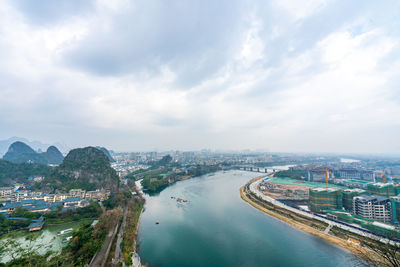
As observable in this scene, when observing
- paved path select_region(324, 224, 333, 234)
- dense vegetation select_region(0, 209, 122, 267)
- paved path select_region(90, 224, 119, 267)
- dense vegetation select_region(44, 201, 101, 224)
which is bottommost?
paved path select_region(324, 224, 333, 234)

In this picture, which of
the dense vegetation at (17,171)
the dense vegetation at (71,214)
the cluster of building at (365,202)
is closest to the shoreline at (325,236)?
the cluster of building at (365,202)

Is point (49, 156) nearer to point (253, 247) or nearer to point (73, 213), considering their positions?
point (73, 213)

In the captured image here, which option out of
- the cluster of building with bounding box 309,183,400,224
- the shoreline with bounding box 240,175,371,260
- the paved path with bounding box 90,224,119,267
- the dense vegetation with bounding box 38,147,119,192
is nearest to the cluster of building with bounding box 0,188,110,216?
the dense vegetation with bounding box 38,147,119,192

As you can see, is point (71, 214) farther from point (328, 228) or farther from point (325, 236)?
point (328, 228)

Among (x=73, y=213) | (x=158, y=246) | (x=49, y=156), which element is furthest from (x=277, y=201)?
(x=49, y=156)

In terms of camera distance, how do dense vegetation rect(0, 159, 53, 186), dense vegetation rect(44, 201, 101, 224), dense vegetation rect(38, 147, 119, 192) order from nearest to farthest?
dense vegetation rect(44, 201, 101, 224) < dense vegetation rect(38, 147, 119, 192) < dense vegetation rect(0, 159, 53, 186)

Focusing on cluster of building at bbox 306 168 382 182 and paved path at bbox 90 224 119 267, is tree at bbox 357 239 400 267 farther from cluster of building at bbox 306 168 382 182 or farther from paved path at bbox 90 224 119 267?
cluster of building at bbox 306 168 382 182

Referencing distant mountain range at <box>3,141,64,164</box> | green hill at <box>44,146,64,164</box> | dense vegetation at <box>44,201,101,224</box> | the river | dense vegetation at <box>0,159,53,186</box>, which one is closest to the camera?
the river
